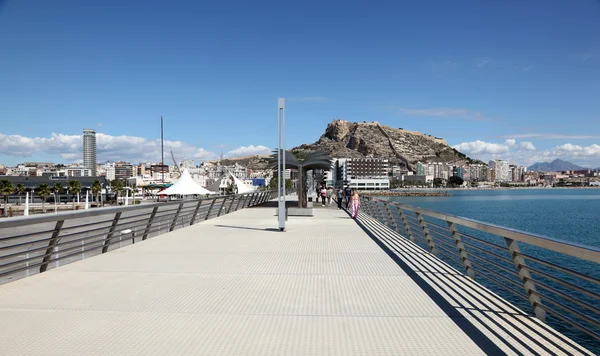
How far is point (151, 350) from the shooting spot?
363 centimetres

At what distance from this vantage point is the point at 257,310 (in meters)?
4.75

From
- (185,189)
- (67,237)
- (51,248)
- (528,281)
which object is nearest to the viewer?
(528,281)

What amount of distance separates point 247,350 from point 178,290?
7.51ft

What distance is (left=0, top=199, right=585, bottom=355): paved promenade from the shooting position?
373 centimetres

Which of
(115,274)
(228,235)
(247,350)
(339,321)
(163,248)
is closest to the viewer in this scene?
(247,350)

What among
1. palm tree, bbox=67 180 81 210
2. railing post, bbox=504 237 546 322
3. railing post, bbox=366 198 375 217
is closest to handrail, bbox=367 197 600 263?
railing post, bbox=504 237 546 322

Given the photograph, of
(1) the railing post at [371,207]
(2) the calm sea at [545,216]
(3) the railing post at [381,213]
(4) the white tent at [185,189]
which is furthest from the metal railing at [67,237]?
(2) the calm sea at [545,216]

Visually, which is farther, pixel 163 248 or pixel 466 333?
pixel 163 248

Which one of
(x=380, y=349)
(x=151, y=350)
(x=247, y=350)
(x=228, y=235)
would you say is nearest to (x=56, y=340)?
(x=151, y=350)

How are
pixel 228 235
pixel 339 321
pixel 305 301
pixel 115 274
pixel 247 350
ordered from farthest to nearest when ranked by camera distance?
pixel 228 235 → pixel 115 274 → pixel 305 301 → pixel 339 321 → pixel 247 350

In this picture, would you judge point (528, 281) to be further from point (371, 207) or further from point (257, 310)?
point (371, 207)

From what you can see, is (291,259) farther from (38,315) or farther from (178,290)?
(38,315)

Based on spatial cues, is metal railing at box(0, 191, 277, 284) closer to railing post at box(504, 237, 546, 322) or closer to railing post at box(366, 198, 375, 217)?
railing post at box(504, 237, 546, 322)

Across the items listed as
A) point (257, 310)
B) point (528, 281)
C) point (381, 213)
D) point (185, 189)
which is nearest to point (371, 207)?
point (381, 213)
